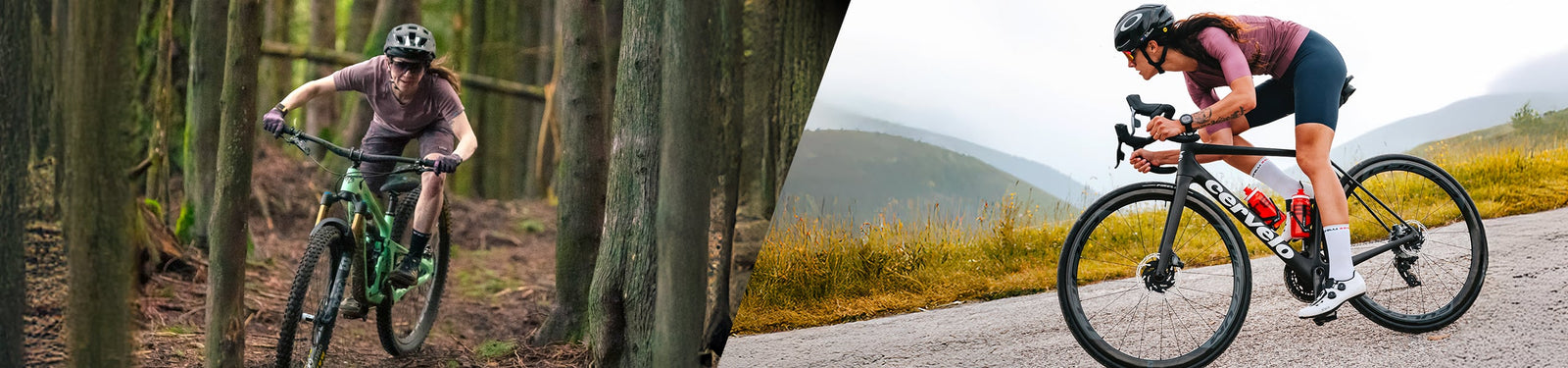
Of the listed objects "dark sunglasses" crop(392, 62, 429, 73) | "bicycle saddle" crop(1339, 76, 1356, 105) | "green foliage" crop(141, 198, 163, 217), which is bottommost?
"green foliage" crop(141, 198, 163, 217)

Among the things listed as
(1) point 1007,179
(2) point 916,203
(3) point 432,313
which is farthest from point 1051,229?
(3) point 432,313

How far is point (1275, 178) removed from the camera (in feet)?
7.49

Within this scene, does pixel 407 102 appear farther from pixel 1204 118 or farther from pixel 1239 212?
pixel 1239 212

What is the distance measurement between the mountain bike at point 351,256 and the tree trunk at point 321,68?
4cm

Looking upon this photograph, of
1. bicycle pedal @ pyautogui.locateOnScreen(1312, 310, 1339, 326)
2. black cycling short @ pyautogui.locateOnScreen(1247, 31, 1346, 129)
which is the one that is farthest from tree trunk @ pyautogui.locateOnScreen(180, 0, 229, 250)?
bicycle pedal @ pyautogui.locateOnScreen(1312, 310, 1339, 326)

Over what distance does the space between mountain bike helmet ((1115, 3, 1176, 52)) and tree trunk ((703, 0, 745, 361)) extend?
1.27 metres

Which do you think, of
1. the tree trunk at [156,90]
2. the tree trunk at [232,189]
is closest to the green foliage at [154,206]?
the tree trunk at [156,90]

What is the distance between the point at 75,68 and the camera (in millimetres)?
2074

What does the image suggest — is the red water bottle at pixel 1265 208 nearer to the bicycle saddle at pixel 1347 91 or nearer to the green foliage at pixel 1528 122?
the bicycle saddle at pixel 1347 91

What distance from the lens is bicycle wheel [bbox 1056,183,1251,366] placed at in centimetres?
226

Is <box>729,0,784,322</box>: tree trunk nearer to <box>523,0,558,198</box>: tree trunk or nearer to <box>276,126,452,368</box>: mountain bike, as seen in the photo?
<box>523,0,558,198</box>: tree trunk

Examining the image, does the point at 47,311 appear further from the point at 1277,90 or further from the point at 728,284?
the point at 1277,90

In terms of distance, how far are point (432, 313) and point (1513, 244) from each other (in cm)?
274

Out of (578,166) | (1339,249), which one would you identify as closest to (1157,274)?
(1339,249)
